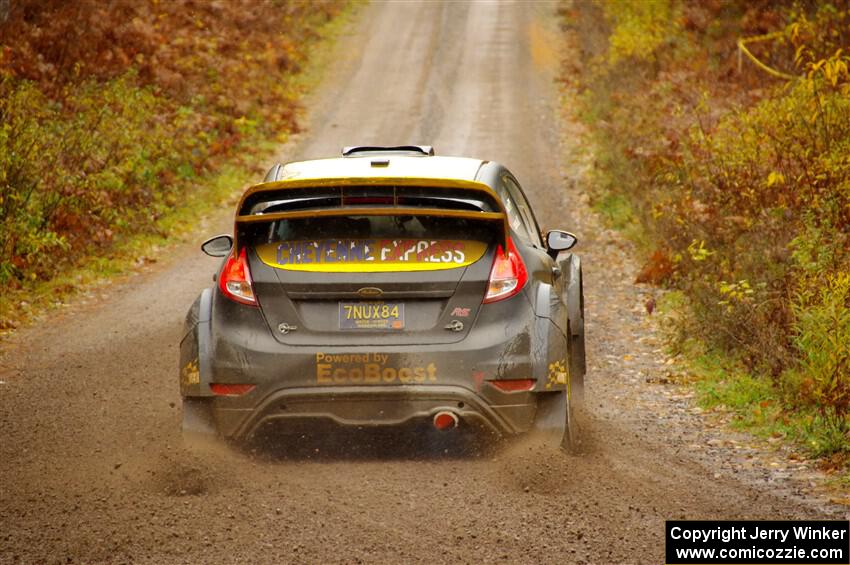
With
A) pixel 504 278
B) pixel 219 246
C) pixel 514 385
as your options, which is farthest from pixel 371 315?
pixel 219 246

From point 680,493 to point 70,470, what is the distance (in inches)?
138

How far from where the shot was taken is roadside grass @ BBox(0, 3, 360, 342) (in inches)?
517

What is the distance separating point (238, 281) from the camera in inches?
256

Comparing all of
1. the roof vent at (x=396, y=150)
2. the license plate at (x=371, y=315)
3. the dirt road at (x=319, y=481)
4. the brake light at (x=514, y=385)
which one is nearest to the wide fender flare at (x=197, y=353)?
the dirt road at (x=319, y=481)

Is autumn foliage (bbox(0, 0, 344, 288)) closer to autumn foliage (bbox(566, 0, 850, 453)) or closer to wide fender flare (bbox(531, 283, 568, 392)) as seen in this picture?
autumn foliage (bbox(566, 0, 850, 453))

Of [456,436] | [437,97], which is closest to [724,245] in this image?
[456,436]

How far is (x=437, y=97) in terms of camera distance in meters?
29.5

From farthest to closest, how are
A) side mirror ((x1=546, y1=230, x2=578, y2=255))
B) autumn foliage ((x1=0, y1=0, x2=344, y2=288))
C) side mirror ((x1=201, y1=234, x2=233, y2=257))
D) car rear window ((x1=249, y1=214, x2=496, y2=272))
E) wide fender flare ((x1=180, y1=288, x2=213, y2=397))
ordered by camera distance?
autumn foliage ((x1=0, y1=0, x2=344, y2=288))
side mirror ((x1=546, y1=230, x2=578, y2=255))
side mirror ((x1=201, y1=234, x2=233, y2=257))
wide fender flare ((x1=180, y1=288, x2=213, y2=397))
car rear window ((x1=249, y1=214, x2=496, y2=272))

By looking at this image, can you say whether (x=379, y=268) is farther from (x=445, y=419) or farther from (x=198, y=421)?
(x=198, y=421)

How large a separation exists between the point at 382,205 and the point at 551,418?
154cm

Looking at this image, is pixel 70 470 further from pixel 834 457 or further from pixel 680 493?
pixel 834 457

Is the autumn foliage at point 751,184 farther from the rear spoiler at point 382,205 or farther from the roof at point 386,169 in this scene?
the roof at point 386,169

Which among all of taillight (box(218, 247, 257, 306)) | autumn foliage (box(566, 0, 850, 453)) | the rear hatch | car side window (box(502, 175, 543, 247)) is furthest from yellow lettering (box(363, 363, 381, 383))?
autumn foliage (box(566, 0, 850, 453))

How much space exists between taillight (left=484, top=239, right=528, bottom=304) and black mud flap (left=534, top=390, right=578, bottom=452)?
62 cm
